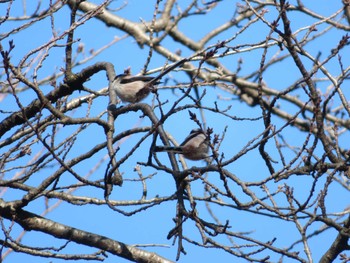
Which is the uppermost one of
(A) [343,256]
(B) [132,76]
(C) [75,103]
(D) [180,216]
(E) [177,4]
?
(E) [177,4]

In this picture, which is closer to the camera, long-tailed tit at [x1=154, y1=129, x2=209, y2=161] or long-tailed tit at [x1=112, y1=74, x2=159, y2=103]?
long-tailed tit at [x1=154, y1=129, x2=209, y2=161]

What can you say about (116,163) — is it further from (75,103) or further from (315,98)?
(75,103)

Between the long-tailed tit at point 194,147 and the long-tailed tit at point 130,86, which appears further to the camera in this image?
the long-tailed tit at point 130,86

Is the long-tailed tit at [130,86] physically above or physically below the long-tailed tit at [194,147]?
above

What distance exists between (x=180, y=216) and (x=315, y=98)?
4.15 ft

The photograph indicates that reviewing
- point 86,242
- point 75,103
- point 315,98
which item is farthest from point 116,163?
point 75,103

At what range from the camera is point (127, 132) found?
4.25m

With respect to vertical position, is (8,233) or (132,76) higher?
(132,76)

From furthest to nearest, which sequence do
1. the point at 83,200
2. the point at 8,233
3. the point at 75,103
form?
the point at 75,103
the point at 83,200
the point at 8,233

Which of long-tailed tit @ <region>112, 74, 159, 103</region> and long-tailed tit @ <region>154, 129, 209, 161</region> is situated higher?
long-tailed tit @ <region>112, 74, 159, 103</region>

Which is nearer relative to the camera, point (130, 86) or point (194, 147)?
point (194, 147)

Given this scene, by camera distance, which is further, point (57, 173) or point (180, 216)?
point (57, 173)

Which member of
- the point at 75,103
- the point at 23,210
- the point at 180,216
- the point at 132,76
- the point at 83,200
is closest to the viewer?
the point at 180,216

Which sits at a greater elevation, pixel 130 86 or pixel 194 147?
pixel 130 86
